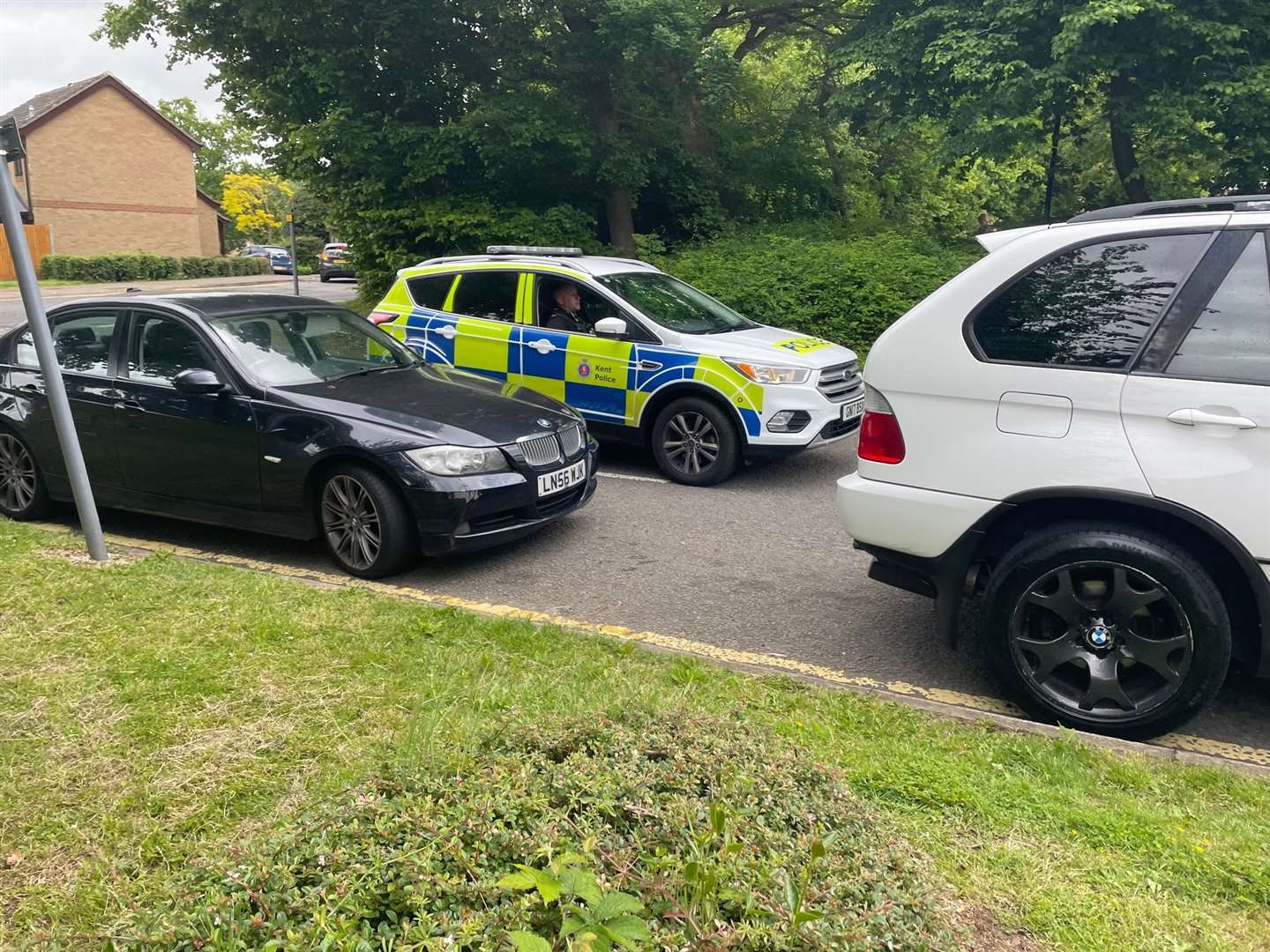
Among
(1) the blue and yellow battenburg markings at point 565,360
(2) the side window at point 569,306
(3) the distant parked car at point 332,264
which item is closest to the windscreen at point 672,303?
(2) the side window at point 569,306

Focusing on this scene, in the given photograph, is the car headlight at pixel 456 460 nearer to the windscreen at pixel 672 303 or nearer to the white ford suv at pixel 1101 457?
the white ford suv at pixel 1101 457

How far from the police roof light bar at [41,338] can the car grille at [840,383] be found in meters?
5.06

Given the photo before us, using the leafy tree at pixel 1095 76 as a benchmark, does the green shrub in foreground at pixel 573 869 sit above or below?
below

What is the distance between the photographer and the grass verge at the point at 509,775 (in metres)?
2.28

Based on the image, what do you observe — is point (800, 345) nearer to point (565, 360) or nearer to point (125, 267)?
point (565, 360)

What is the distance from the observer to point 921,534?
3959 millimetres

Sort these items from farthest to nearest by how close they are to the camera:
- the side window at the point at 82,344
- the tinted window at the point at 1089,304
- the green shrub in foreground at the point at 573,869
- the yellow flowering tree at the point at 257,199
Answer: the yellow flowering tree at the point at 257,199
the side window at the point at 82,344
the tinted window at the point at 1089,304
the green shrub in foreground at the point at 573,869

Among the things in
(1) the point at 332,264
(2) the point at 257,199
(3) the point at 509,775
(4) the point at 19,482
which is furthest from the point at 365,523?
(2) the point at 257,199

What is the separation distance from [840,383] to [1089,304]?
4.19m

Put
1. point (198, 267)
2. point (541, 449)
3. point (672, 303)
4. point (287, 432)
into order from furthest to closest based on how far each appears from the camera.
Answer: point (198, 267), point (672, 303), point (541, 449), point (287, 432)

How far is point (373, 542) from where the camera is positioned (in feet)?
18.1

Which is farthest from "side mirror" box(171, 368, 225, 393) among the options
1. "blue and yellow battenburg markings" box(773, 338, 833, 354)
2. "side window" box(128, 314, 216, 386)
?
"blue and yellow battenburg markings" box(773, 338, 833, 354)

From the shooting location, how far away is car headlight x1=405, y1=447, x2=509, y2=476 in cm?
537

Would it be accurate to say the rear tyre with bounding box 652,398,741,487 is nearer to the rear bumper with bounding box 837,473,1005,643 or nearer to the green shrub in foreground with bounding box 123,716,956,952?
the rear bumper with bounding box 837,473,1005,643
